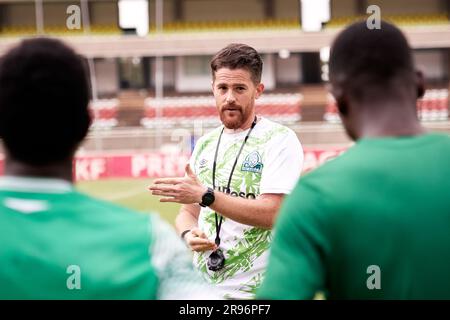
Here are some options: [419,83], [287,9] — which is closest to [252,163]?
[419,83]

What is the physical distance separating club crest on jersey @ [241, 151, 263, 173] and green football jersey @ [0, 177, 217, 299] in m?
2.06

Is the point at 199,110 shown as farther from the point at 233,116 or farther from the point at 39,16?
the point at 233,116

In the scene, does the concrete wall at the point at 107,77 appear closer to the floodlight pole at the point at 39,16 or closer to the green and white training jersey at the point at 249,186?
the floodlight pole at the point at 39,16

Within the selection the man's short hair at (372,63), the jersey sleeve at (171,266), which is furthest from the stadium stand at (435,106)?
the jersey sleeve at (171,266)

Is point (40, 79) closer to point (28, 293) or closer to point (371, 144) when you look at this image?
point (28, 293)

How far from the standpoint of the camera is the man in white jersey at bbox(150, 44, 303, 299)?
11.9 ft

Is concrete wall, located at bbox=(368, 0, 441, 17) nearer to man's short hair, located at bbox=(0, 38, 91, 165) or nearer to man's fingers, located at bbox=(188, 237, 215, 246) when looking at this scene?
man's fingers, located at bbox=(188, 237, 215, 246)

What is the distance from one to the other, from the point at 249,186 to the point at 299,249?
6.38 feet

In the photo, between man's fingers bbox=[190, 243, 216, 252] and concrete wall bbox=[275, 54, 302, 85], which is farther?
concrete wall bbox=[275, 54, 302, 85]

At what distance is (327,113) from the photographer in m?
33.9

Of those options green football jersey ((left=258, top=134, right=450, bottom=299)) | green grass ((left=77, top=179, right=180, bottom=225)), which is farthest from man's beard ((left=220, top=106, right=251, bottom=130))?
green grass ((left=77, top=179, right=180, bottom=225))

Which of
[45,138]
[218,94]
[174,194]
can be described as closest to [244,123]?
[218,94]

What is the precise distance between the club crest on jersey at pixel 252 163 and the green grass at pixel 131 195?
10733mm
